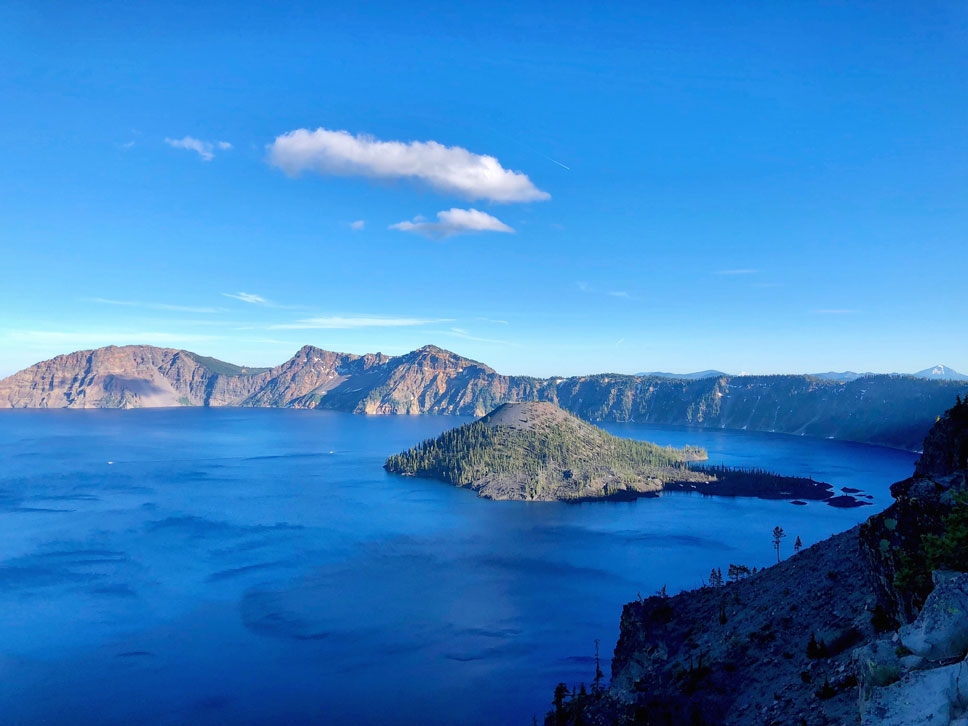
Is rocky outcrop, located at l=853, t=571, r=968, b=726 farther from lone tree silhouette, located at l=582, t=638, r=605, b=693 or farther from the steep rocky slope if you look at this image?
lone tree silhouette, located at l=582, t=638, r=605, b=693

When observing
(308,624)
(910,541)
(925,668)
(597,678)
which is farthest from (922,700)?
(308,624)

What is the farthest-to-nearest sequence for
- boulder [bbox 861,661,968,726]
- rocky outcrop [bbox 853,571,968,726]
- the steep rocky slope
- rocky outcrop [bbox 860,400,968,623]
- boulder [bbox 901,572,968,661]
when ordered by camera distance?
rocky outcrop [bbox 860,400,968,623] < the steep rocky slope < boulder [bbox 901,572,968,661] < rocky outcrop [bbox 853,571,968,726] < boulder [bbox 861,661,968,726]

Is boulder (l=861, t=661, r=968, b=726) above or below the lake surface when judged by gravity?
above

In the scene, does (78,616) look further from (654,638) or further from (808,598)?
(808,598)

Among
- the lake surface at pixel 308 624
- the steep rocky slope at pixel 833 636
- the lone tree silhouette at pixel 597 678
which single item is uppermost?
the steep rocky slope at pixel 833 636

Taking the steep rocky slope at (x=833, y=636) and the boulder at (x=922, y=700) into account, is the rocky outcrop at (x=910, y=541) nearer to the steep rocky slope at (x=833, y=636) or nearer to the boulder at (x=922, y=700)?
the steep rocky slope at (x=833, y=636)

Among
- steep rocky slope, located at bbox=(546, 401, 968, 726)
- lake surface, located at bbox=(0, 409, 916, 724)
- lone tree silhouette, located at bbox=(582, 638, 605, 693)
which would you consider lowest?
lake surface, located at bbox=(0, 409, 916, 724)

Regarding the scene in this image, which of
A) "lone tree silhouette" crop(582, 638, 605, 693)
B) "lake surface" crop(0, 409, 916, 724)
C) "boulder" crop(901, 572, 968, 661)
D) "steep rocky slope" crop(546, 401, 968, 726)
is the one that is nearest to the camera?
"boulder" crop(901, 572, 968, 661)

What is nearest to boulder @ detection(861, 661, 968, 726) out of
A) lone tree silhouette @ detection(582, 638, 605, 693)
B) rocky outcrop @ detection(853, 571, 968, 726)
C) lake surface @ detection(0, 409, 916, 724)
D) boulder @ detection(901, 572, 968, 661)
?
rocky outcrop @ detection(853, 571, 968, 726)

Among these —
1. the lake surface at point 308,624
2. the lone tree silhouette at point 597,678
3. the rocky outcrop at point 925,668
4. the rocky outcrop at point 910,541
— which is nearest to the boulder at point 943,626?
the rocky outcrop at point 925,668
